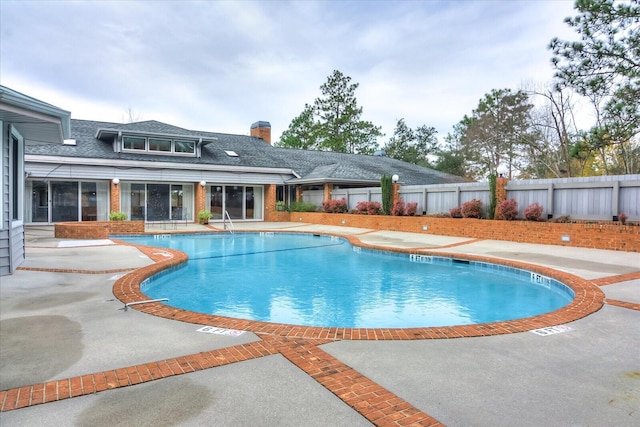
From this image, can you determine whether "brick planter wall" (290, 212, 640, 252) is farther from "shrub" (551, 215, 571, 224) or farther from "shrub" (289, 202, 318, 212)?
"shrub" (289, 202, 318, 212)

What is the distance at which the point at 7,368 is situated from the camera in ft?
10.5

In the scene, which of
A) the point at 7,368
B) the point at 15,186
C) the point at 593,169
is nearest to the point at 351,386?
the point at 7,368

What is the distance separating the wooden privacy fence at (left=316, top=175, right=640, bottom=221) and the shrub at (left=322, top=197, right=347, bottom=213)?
517 centimetres

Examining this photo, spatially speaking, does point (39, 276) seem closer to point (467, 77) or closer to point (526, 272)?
point (526, 272)

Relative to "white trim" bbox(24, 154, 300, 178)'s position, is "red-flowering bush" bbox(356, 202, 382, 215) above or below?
below

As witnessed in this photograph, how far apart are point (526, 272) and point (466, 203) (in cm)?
634

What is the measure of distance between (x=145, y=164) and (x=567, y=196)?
18.0m

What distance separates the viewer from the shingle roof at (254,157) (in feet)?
65.0

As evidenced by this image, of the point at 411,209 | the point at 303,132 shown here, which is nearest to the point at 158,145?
the point at 411,209

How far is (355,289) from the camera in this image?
785 cm

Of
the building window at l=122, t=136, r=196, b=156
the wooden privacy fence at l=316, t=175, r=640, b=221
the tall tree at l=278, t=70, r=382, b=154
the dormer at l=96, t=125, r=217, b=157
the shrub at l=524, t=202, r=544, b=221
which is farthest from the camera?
the tall tree at l=278, t=70, r=382, b=154

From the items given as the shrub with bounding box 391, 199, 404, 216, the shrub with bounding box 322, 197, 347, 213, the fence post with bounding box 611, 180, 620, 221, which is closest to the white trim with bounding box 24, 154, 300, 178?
the shrub with bounding box 322, 197, 347, 213

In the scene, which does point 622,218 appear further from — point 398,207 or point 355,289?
point 398,207

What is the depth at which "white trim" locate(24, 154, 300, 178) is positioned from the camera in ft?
57.4
